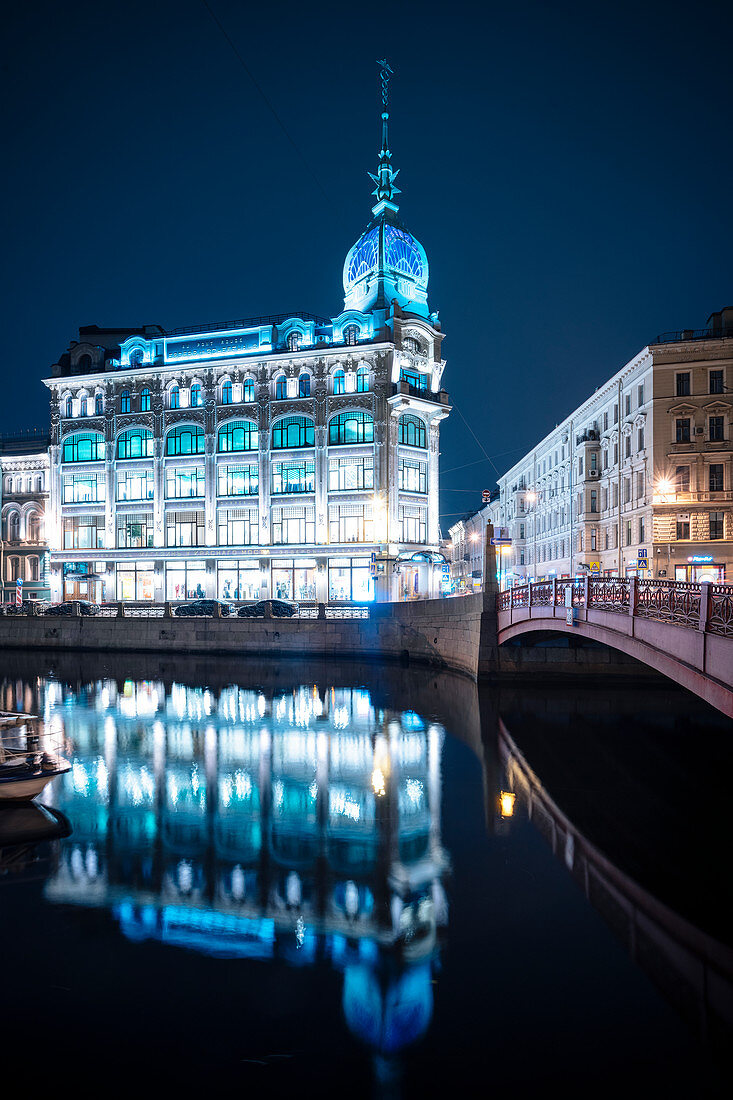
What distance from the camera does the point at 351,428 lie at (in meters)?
54.0

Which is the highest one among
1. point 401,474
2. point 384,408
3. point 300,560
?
point 384,408

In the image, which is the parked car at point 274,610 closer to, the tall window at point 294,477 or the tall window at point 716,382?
the tall window at point 294,477

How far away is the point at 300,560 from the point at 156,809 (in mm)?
38088

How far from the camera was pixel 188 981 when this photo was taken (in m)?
8.98

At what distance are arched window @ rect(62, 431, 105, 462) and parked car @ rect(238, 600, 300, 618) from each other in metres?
23.0

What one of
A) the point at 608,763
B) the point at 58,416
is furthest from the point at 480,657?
the point at 58,416

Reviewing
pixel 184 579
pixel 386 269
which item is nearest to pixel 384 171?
pixel 386 269

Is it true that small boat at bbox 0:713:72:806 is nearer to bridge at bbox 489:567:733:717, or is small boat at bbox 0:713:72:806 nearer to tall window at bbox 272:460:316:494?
bridge at bbox 489:567:733:717

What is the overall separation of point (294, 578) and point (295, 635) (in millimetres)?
11629

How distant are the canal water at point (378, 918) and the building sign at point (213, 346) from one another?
4060 cm

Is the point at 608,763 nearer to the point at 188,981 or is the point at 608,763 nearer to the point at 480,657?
the point at 480,657

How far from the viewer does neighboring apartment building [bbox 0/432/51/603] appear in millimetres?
67438

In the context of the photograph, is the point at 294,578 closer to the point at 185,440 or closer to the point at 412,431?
the point at 412,431

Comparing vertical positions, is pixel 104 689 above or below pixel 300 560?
below
